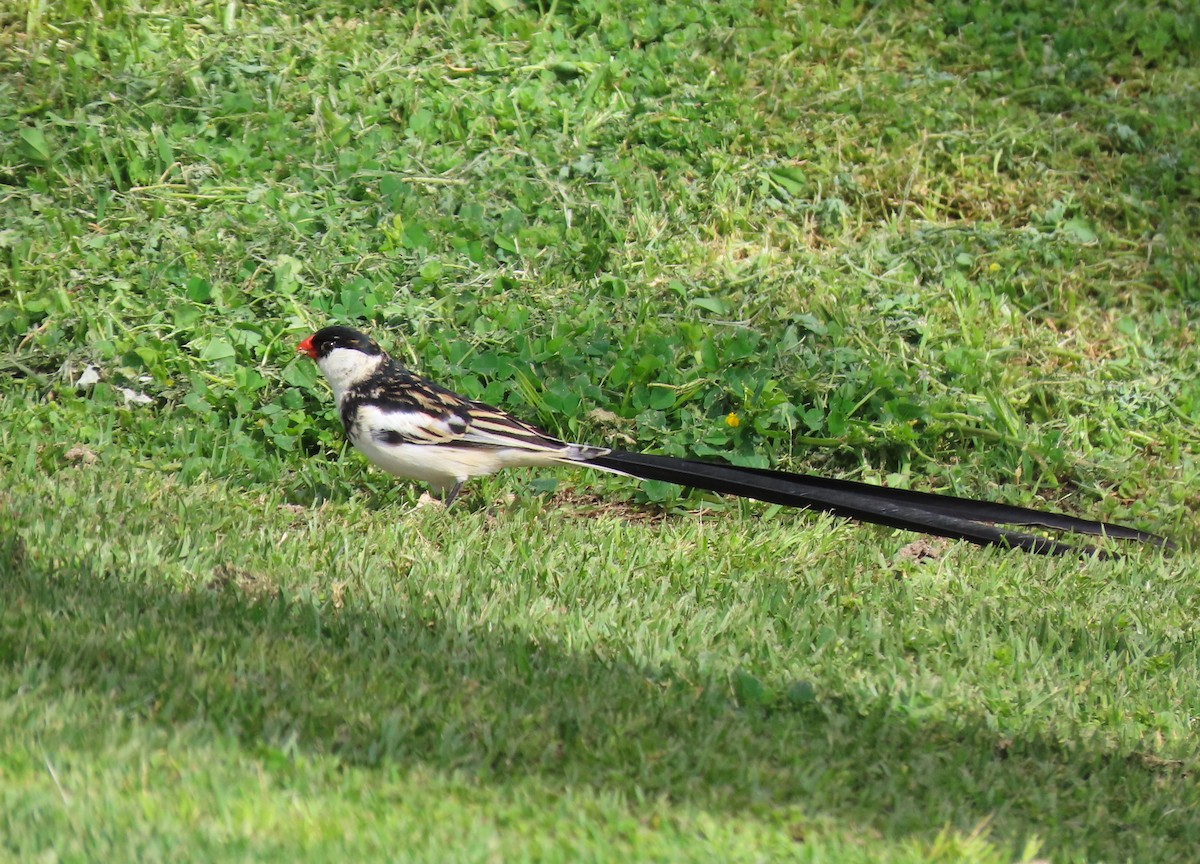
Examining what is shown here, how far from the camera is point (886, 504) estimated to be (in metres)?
5.66

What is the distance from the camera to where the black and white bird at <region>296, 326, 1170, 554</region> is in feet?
18.6

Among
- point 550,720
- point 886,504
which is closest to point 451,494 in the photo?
point 886,504

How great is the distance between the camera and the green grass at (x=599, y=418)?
358cm

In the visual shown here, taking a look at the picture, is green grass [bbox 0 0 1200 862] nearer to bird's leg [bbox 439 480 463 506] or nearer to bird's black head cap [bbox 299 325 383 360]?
bird's leg [bbox 439 480 463 506]

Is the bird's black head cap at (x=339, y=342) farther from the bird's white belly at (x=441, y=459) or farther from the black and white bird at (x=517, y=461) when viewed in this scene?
the bird's white belly at (x=441, y=459)

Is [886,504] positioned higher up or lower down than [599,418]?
higher up

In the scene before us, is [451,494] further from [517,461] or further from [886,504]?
[886,504]

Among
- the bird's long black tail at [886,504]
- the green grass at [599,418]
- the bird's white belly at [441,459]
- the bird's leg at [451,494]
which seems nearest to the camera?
the green grass at [599,418]

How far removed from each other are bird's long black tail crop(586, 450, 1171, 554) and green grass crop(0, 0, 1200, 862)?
0.17 metres

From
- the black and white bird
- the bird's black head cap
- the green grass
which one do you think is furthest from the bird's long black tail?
the bird's black head cap

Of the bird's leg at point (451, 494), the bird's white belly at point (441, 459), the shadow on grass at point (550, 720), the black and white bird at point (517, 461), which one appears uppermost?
the shadow on grass at point (550, 720)

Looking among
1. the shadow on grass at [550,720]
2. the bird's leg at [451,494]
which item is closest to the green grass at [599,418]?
the shadow on grass at [550,720]

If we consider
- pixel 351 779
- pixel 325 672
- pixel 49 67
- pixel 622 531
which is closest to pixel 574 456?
pixel 622 531

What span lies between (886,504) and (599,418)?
1.68 m
